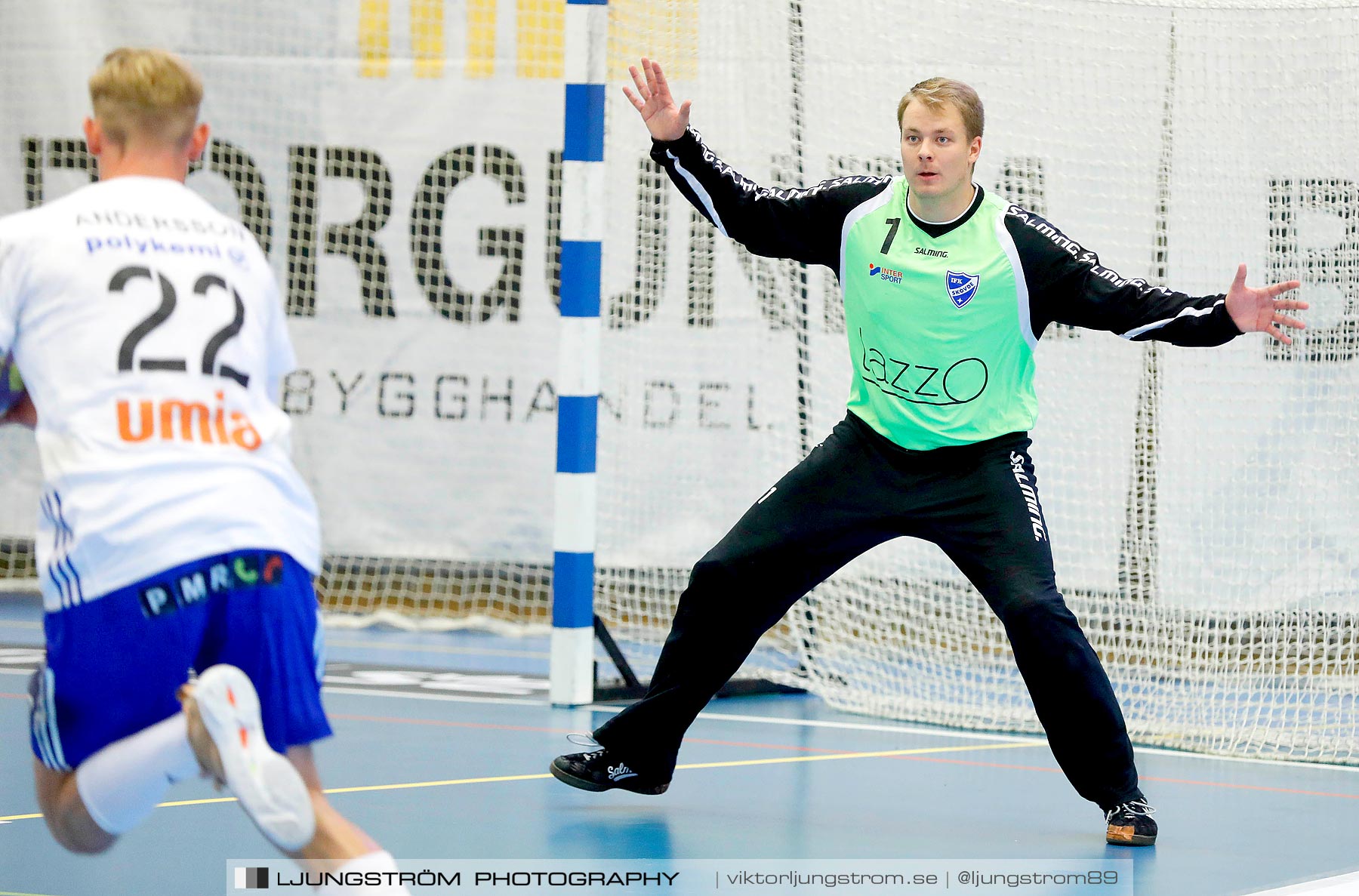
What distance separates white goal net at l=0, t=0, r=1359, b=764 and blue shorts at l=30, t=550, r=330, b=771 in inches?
194

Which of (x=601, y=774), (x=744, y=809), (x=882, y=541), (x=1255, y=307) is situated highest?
(x=1255, y=307)

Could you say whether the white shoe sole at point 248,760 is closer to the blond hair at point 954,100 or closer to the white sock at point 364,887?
the white sock at point 364,887

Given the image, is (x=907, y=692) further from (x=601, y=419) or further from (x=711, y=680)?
(x=711, y=680)

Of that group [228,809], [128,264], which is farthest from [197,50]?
[128,264]

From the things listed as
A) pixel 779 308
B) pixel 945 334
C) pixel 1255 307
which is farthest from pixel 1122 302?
pixel 779 308

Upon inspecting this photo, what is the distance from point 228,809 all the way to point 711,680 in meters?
1.48

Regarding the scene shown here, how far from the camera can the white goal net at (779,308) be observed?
7.67 meters

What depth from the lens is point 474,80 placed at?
10.2m

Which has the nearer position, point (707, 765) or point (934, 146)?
point (934, 146)

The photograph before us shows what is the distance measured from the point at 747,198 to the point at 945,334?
744 millimetres

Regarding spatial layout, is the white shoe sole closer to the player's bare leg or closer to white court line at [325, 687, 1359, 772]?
the player's bare leg

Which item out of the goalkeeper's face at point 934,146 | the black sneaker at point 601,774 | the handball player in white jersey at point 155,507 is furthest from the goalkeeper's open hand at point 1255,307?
the handball player in white jersey at point 155,507

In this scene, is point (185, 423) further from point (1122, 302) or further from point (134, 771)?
point (1122, 302)

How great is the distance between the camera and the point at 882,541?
17.6 ft
